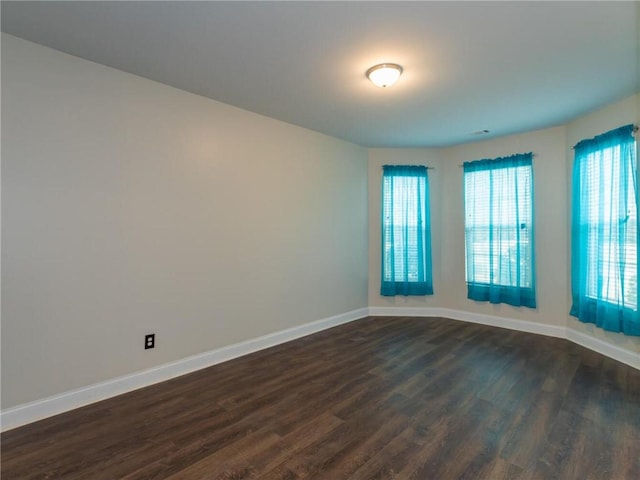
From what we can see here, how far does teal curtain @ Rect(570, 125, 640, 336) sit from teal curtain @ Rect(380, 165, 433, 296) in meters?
1.70

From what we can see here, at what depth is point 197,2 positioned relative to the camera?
174 centimetres

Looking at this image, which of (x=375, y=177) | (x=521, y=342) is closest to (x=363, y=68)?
(x=375, y=177)

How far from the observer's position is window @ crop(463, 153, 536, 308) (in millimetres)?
3930

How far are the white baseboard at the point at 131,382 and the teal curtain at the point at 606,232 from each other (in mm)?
3114

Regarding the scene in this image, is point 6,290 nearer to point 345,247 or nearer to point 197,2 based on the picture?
point 197,2

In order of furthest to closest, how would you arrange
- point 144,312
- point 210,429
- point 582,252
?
point 582,252, point 144,312, point 210,429

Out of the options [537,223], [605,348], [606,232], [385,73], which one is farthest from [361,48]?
[605,348]

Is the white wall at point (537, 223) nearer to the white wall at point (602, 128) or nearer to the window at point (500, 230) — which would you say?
the white wall at point (602, 128)

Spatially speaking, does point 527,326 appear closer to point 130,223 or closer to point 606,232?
point 606,232

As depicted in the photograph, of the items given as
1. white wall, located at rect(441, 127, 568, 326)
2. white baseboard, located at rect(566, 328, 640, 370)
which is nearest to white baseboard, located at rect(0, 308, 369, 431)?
white wall, located at rect(441, 127, 568, 326)

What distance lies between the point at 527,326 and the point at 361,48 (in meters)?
3.83

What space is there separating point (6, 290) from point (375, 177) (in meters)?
4.13

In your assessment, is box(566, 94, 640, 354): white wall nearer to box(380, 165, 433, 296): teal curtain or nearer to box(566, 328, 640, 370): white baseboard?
box(566, 328, 640, 370): white baseboard

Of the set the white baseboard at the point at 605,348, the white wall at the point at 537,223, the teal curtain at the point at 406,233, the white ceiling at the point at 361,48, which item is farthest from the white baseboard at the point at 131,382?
the white baseboard at the point at 605,348
